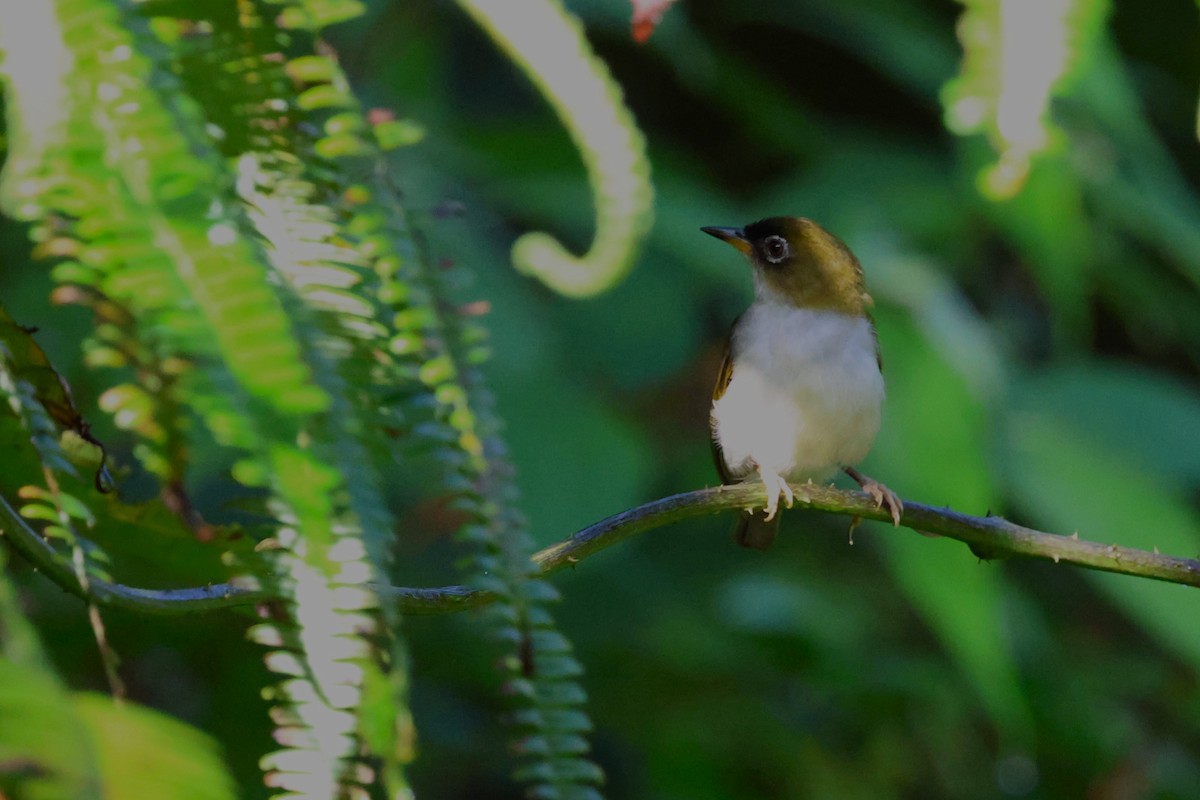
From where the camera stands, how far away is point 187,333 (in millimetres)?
Result: 515

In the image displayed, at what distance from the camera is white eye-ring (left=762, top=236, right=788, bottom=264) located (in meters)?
3.09

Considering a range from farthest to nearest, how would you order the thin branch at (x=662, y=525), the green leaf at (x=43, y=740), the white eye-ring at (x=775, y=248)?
the white eye-ring at (x=775, y=248) < the thin branch at (x=662, y=525) < the green leaf at (x=43, y=740)

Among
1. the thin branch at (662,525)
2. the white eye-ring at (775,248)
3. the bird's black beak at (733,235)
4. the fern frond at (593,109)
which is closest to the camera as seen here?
the thin branch at (662,525)

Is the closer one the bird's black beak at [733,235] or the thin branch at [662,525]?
the thin branch at [662,525]

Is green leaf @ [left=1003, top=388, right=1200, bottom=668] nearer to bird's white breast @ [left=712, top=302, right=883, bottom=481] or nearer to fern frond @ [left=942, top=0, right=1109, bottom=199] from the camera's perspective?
bird's white breast @ [left=712, top=302, right=883, bottom=481]

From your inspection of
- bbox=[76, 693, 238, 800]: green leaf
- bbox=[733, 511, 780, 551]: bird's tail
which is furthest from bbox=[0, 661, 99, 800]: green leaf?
bbox=[733, 511, 780, 551]: bird's tail

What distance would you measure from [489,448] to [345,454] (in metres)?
0.18

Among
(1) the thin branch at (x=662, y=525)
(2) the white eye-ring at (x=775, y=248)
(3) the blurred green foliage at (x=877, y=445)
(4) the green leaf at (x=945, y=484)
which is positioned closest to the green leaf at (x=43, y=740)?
(1) the thin branch at (x=662, y=525)

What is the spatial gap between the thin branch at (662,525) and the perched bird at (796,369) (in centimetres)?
131

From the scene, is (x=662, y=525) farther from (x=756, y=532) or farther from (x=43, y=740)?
(x=756, y=532)

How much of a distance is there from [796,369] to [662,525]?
1.87 meters

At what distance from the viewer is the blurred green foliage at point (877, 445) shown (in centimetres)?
254

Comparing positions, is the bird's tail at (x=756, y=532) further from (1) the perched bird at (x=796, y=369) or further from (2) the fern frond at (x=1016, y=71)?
(2) the fern frond at (x=1016, y=71)

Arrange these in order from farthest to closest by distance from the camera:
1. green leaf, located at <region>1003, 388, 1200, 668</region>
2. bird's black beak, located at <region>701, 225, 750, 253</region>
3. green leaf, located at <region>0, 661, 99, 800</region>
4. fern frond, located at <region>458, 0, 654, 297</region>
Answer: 1. bird's black beak, located at <region>701, 225, 750, 253</region>
2. green leaf, located at <region>1003, 388, 1200, 668</region>
3. fern frond, located at <region>458, 0, 654, 297</region>
4. green leaf, located at <region>0, 661, 99, 800</region>
